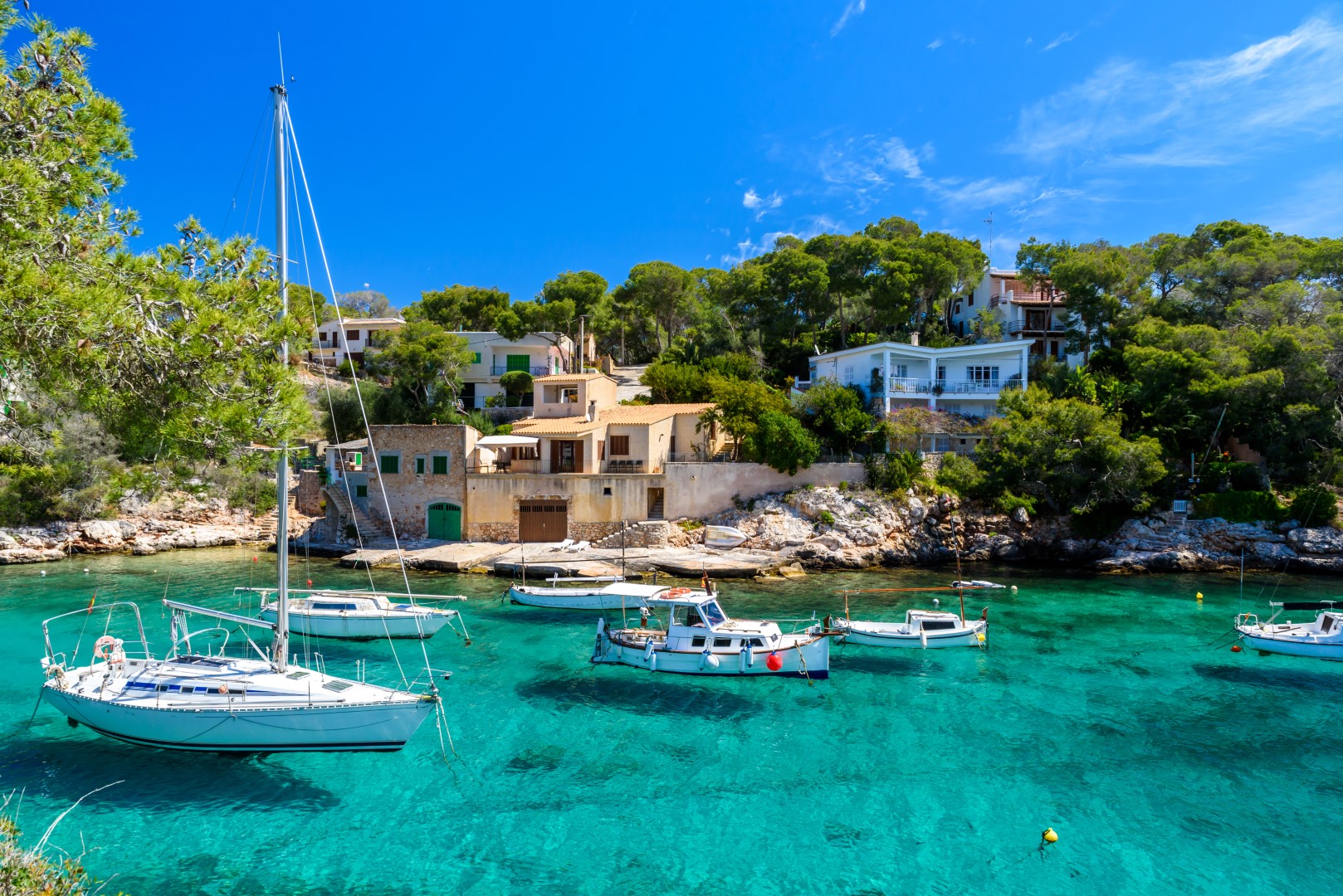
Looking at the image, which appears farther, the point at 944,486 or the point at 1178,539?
the point at 944,486

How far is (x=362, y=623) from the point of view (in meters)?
23.2

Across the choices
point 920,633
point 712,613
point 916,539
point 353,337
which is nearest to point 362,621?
point 712,613

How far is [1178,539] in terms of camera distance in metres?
36.0

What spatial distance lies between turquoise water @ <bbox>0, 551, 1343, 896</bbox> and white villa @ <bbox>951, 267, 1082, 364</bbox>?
3366 cm

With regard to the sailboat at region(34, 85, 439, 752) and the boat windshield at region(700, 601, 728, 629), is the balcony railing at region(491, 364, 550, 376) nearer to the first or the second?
the boat windshield at region(700, 601, 728, 629)

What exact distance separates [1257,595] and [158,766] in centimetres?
3815

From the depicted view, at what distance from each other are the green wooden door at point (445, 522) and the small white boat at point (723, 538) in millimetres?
13432

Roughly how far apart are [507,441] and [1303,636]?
108ft

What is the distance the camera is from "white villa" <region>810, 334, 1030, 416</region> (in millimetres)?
43469

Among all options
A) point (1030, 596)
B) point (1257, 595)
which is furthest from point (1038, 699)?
point (1257, 595)

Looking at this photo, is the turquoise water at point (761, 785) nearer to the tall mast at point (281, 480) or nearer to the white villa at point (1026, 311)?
the tall mast at point (281, 480)

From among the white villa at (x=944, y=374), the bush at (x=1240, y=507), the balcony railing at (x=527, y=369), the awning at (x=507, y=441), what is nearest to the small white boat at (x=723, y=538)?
the awning at (x=507, y=441)

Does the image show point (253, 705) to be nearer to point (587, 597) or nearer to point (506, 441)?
point (587, 597)

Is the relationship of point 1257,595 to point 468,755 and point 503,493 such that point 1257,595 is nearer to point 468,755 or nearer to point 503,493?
point 468,755
